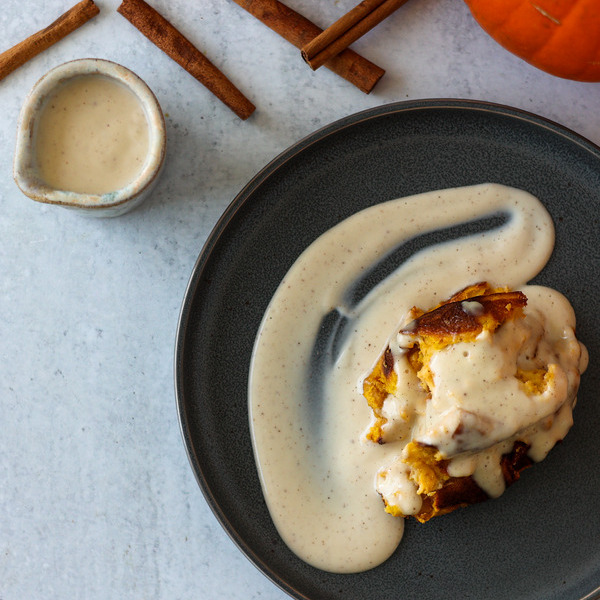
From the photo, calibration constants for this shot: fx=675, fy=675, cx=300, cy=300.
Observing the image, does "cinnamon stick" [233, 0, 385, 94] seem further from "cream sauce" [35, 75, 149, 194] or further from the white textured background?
"cream sauce" [35, 75, 149, 194]

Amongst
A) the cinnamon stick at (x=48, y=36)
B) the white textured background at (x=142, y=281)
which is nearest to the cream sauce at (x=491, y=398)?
the white textured background at (x=142, y=281)

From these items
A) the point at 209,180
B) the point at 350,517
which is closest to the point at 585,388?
the point at 350,517

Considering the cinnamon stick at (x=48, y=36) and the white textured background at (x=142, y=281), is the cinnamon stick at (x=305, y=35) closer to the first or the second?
the white textured background at (x=142, y=281)

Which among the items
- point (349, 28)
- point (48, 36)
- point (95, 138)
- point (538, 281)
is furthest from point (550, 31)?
point (48, 36)

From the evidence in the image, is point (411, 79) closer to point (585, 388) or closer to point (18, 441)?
point (585, 388)

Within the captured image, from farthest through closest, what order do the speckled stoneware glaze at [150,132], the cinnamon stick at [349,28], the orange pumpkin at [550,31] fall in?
the cinnamon stick at [349,28], the speckled stoneware glaze at [150,132], the orange pumpkin at [550,31]

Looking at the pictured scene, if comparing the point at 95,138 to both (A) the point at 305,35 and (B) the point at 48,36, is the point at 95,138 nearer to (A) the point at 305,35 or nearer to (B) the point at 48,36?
(B) the point at 48,36
